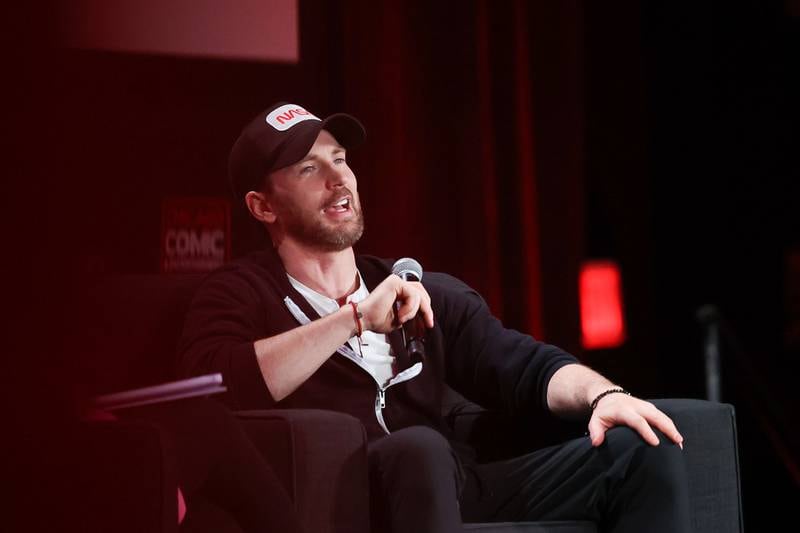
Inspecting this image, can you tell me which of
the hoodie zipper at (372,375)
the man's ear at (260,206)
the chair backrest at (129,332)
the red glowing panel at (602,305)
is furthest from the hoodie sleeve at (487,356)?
the red glowing panel at (602,305)

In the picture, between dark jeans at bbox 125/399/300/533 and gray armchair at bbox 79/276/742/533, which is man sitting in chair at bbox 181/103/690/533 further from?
dark jeans at bbox 125/399/300/533

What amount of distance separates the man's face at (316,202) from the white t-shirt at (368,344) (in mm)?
97

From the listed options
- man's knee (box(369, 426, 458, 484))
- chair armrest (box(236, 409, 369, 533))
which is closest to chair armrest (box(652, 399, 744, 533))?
man's knee (box(369, 426, 458, 484))

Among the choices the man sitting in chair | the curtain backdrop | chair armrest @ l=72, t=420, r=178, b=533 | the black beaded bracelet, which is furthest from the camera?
the curtain backdrop

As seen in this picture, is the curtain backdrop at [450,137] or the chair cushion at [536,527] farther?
the curtain backdrop at [450,137]

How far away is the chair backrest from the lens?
1.88 m

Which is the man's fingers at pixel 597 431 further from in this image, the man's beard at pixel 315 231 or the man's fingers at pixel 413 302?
the man's beard at pixel 315 231

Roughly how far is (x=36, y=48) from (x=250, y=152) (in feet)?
1.92

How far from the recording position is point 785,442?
3982 millimetres

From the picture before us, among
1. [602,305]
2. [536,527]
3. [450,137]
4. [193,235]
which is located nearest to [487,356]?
[536,527]

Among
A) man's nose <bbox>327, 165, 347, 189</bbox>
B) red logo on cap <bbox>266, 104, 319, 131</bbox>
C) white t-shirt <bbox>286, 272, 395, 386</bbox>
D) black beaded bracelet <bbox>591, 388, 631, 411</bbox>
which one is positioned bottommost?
black beaded bracelet <bbox>591, 388, 631, 411</bbox>

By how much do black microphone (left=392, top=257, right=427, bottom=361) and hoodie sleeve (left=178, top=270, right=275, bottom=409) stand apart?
26cm

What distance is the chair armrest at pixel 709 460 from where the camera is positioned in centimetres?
166

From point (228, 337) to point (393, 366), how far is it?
313mm
